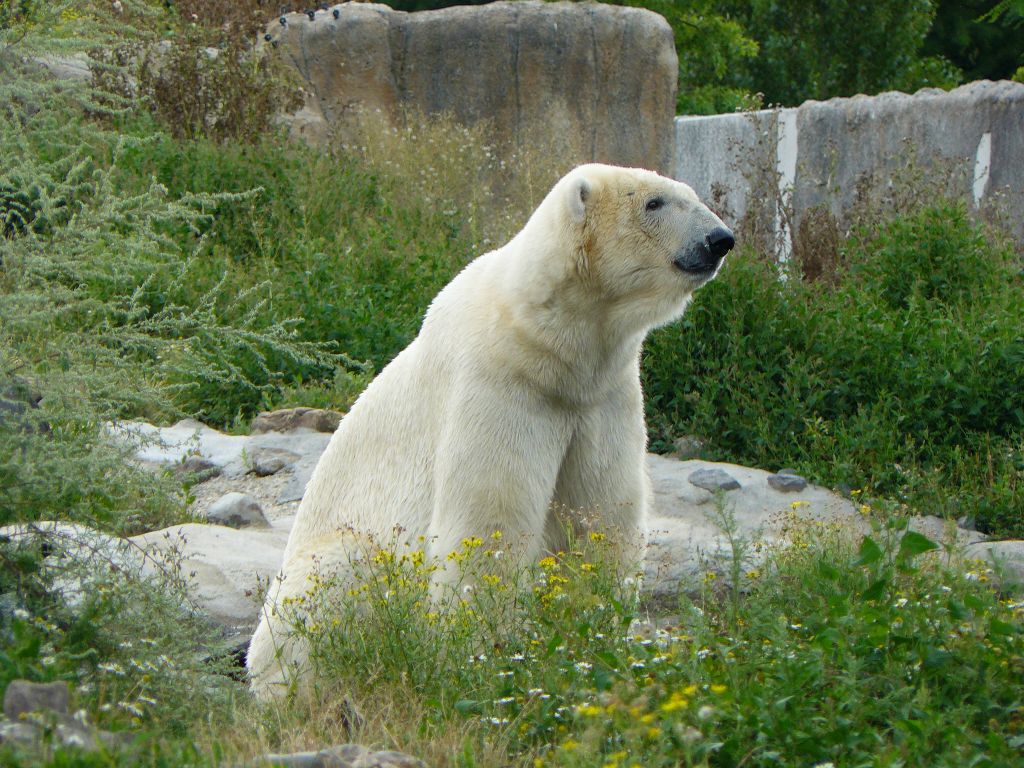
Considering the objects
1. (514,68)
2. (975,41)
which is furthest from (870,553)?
(975,41)

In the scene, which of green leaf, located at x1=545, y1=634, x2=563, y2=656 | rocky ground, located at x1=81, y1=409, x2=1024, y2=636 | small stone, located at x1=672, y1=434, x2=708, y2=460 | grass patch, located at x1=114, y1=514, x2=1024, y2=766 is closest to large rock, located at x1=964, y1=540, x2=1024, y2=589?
rocky ground, located at x1=81, y1=409, x2=1024, y2=636

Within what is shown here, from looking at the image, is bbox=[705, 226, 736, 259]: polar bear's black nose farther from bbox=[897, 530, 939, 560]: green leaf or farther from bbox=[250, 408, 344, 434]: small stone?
bbox=[250, 408, 344, 434]: small stone

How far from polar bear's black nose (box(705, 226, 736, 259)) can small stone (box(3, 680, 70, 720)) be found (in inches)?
92.8

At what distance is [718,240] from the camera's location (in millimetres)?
4336

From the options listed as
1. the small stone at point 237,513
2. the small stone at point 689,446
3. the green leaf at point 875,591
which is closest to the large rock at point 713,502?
the small stone at point 689,446

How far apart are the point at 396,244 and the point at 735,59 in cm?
1610

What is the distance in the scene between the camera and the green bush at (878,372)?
6.86m

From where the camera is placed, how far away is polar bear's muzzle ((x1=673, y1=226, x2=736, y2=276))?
4.34 meters

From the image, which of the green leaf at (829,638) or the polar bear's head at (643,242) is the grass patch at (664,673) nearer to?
the green leaf at (829,638)

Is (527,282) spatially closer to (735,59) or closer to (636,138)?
(636,138)

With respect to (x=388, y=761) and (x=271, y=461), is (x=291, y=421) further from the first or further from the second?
(x=388, y=761)

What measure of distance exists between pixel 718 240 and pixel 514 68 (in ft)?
38.2

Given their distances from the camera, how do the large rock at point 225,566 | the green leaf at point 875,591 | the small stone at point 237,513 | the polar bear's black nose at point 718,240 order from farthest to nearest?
the small stone at point 237,513 → the large rock at point 225,566 → the polar bear's black nose at point 718,240 → the green leaf at point 875,591

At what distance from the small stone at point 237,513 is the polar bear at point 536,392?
2.18 metres
